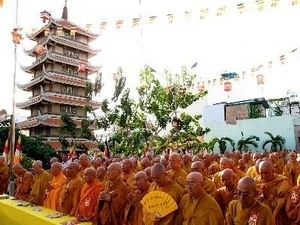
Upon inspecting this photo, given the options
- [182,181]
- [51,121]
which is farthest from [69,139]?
[182,181]

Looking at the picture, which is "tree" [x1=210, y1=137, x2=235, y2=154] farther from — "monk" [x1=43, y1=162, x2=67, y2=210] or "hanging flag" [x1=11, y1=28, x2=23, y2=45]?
"monk" [x1=43, y1=162, x2=67, y2=210]

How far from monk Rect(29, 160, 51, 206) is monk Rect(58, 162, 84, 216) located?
1.03 meters

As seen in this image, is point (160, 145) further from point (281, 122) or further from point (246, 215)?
point (246, 215)

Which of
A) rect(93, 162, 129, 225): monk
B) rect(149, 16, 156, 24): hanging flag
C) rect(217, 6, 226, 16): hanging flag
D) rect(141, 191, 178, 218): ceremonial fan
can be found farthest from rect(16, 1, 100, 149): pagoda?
rect(141, 191, 178, 218): ceremonial fan

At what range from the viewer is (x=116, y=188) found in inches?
221

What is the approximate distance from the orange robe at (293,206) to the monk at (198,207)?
1.47 metres

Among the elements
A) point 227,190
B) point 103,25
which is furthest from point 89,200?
point 103,25

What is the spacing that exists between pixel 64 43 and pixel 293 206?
34.6m

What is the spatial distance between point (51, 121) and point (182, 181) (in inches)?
1193

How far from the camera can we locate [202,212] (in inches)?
171

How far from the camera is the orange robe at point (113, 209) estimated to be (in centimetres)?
530

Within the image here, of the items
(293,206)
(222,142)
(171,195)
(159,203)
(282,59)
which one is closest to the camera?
(159,203)

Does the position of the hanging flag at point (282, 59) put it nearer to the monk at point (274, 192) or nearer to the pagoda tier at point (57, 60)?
the monk at point (274, 192)

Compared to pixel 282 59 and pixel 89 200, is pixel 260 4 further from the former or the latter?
pixel 89 200
